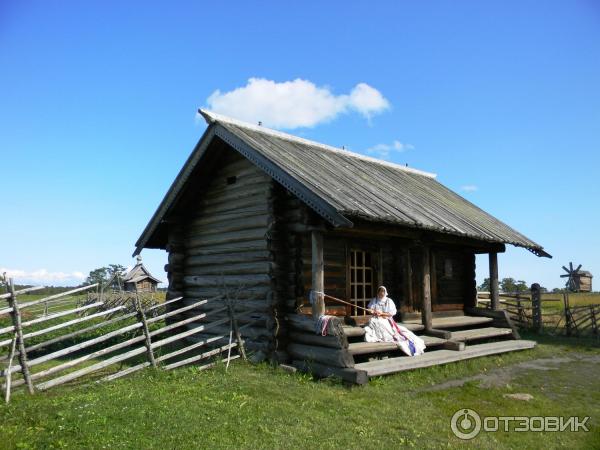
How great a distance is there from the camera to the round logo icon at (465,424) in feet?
20.5

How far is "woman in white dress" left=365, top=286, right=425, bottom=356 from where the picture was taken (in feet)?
33.5

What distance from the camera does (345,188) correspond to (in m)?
10.8

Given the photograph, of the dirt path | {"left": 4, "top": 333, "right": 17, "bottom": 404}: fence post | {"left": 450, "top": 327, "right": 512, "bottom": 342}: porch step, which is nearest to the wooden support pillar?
{"left": 450, "top": 327, "right": 512, "bottom": 342}: porch step

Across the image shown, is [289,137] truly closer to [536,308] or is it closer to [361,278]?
[361,278]

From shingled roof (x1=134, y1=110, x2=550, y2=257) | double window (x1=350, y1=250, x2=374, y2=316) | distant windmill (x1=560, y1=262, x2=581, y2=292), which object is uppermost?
shingled roof (x1=134, y1=110, x2=550, y2=257)

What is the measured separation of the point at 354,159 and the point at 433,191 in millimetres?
2892

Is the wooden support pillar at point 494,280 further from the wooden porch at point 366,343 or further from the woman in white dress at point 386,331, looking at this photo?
the woman in white dress at point 386,331

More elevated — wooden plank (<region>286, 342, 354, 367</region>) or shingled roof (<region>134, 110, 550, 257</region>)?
shingled roof (<region>134, 110, 550, 257</region>)

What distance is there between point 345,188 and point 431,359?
13.4ft

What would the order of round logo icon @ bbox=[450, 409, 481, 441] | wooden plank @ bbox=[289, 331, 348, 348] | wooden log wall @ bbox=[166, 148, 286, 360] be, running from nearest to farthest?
round logo icon @ bbox=[450, 409, 481, 441]
wooden plank @ bbox=[289, 331, 348, 348]
wooden log wall @ bbox=[166, 148, 286, 360]

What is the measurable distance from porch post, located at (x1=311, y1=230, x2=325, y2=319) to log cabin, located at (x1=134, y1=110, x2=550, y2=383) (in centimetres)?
3

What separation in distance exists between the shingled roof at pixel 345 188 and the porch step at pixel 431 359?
2.69m

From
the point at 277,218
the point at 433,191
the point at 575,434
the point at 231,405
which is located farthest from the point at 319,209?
the point at 433,191

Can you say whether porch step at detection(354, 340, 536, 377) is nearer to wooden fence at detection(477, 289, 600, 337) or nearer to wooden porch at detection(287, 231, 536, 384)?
wooden porch at detection(287, 231, 536, 384)
